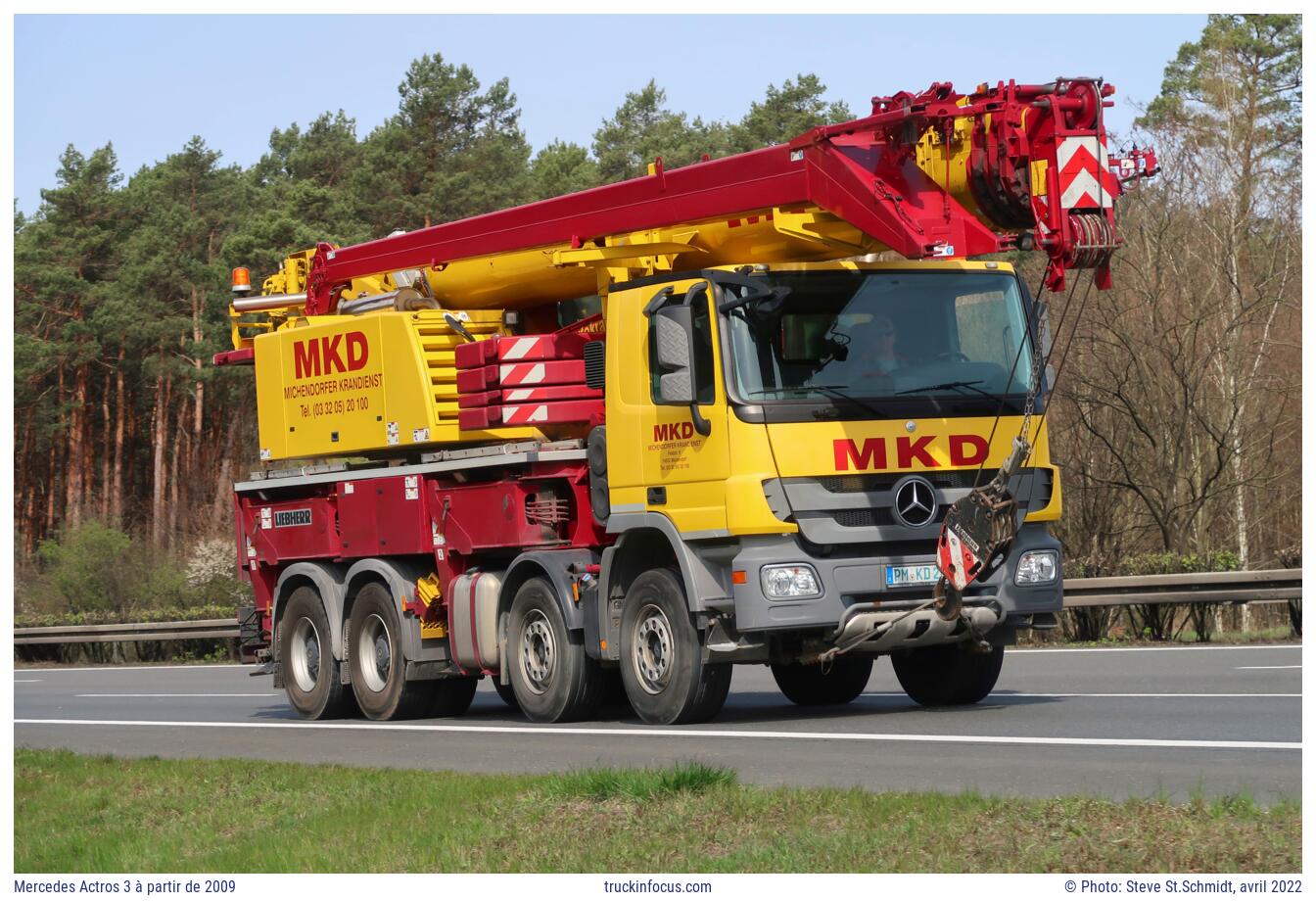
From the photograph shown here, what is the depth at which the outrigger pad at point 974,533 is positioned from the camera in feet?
40.4

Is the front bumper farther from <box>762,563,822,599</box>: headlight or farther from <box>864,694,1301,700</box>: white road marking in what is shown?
<box>864,694,1301,700</box>: white road marking

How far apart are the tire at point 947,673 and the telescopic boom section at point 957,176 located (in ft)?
10.4

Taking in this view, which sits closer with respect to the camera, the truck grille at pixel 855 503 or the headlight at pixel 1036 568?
the truck grille at pixel 855 503

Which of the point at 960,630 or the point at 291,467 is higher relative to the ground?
the point at 291,467

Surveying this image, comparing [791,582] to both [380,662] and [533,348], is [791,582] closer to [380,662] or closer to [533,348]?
[533,348]

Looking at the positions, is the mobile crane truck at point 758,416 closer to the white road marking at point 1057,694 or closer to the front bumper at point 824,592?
the front bumper at point 824,592

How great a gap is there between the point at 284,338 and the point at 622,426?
203 inches

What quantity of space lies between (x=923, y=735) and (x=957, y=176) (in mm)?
3577

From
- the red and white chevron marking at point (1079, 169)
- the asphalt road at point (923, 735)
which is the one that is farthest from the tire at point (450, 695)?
the red and white chevron marking at point (1079, 169)

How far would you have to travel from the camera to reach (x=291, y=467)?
57.7ft

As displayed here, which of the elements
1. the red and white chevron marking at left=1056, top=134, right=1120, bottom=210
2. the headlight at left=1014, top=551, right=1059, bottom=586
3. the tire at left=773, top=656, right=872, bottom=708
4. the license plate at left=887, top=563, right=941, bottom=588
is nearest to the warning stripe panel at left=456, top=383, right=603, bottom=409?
the tire at left=773, top=656, right=872, bottom=708
